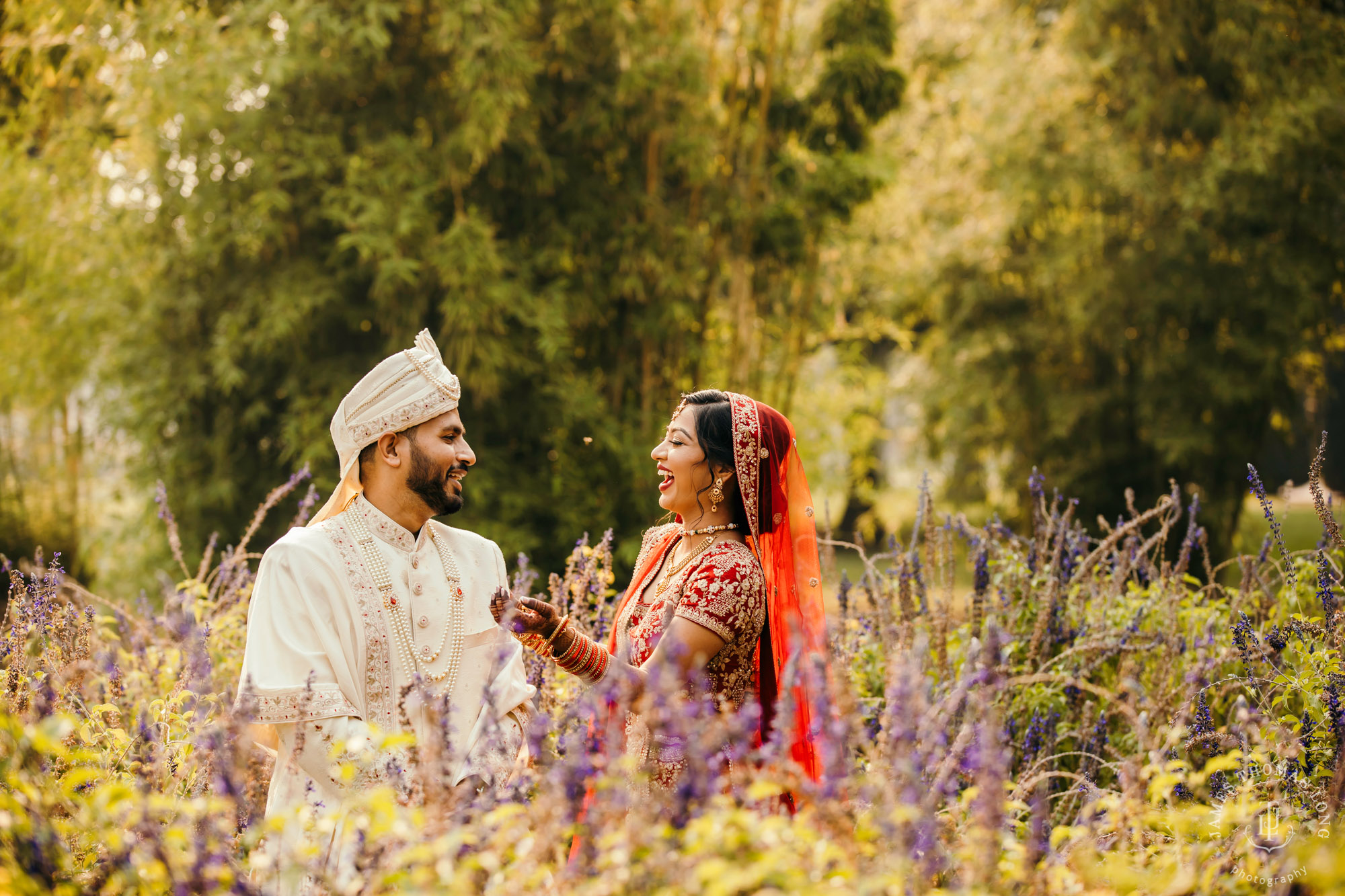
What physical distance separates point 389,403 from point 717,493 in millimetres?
869

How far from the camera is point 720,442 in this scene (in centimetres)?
245

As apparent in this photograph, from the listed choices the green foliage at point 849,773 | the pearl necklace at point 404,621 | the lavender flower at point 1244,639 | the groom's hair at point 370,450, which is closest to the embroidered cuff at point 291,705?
the green foliage at point 849,773

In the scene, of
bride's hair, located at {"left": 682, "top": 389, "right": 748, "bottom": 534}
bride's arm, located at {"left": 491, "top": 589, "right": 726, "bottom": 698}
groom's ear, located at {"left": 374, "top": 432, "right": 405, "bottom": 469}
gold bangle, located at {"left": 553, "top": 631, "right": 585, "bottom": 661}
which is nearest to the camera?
bride's arm, located at {"left": 491, "top": 589, "right": 726, "bottom": 698}

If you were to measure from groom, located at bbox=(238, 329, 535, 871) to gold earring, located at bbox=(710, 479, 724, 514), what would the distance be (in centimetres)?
62

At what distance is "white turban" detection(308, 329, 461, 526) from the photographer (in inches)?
88.3

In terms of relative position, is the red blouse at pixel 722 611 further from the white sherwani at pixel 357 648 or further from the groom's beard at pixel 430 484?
the groom's beard at pixel 430 484

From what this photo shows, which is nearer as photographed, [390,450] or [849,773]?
[849,773]

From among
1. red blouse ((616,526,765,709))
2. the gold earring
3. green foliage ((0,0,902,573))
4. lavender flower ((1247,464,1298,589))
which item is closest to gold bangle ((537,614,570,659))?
red blouse ((616,526,765,709))

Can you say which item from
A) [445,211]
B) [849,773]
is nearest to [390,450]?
[849,773]

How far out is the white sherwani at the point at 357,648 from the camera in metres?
1.96

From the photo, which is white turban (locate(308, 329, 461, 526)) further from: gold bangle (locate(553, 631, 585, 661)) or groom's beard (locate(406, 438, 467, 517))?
A: gold bangle (locate(553, 631, 585, 661))

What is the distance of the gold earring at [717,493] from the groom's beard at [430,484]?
0.65 meters

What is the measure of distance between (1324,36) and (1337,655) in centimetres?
723

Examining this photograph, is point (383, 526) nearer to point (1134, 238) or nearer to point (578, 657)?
point (578, 657)
